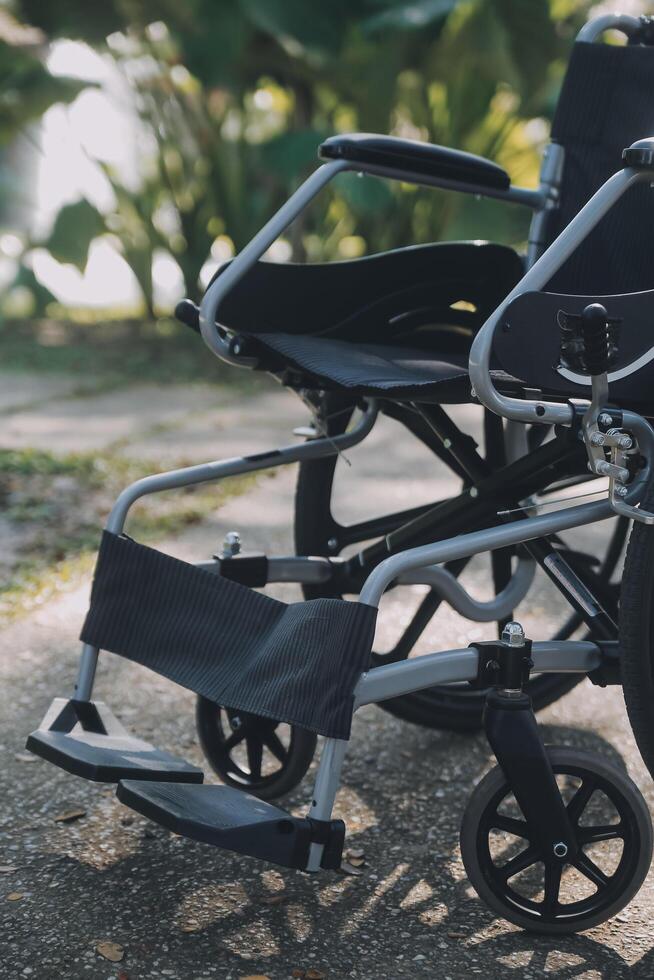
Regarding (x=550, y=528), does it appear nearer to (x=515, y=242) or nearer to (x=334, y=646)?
(x=334, y=646)

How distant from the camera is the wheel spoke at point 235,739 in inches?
66.2

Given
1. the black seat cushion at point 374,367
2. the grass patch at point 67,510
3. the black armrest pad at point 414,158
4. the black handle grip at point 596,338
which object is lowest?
the grass patch at point 67,510

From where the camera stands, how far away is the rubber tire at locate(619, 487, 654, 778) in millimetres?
1346

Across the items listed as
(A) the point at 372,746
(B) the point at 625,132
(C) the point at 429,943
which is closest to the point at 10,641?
(A) the point at 372,746

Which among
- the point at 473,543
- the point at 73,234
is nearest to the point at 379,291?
the point at 473,543

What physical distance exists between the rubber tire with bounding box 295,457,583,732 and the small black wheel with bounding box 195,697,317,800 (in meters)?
0.25

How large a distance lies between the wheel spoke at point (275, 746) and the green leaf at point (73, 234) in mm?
4445

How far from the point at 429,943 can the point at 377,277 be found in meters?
0.94

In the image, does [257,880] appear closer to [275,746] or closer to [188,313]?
[275,746]

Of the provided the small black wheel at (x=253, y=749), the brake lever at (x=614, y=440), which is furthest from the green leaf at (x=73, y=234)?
the brake lever at (x=614, y=440)

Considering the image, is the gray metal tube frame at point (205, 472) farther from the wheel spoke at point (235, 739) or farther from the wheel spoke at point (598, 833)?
the wheel spoke at point (598, 833)

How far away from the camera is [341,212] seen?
6.34m

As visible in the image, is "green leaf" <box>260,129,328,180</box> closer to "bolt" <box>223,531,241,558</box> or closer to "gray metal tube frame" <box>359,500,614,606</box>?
"bolt" <box>223,531,241,558</box>

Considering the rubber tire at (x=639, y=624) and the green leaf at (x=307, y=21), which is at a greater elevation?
the green leaf at (x=307, y=21)
